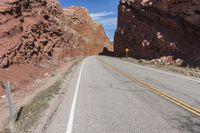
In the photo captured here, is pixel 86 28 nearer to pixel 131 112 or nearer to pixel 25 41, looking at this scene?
pixel 25 41

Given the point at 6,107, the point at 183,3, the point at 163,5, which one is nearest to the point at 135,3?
the point at 163,5

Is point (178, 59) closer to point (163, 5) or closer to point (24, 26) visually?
point (163, 5)

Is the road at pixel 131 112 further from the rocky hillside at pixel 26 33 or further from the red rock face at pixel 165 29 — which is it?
the red rock face at pixel 165 29

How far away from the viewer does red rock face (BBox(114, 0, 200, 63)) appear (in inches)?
1438

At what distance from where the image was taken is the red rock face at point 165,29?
36.5m

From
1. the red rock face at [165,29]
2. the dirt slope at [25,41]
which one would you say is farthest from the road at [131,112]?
the red rock face at [165,29]

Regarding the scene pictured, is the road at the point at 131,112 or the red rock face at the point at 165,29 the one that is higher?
the red rock face at the point at 165,29

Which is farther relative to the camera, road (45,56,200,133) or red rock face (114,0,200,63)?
red rock face (114,0,200,63)

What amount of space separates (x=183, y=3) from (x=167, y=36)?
204 inches

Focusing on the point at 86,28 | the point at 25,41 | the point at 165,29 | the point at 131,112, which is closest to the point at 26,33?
the point at 25,41

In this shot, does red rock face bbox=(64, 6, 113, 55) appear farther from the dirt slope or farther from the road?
the road

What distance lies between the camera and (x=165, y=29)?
142ft

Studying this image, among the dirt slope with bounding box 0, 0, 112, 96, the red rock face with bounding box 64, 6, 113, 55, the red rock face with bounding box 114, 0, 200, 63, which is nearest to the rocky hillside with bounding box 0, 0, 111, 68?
the dirt slope with bounding box 0, 0, 112, 96

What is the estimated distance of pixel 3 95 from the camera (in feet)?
63.1
